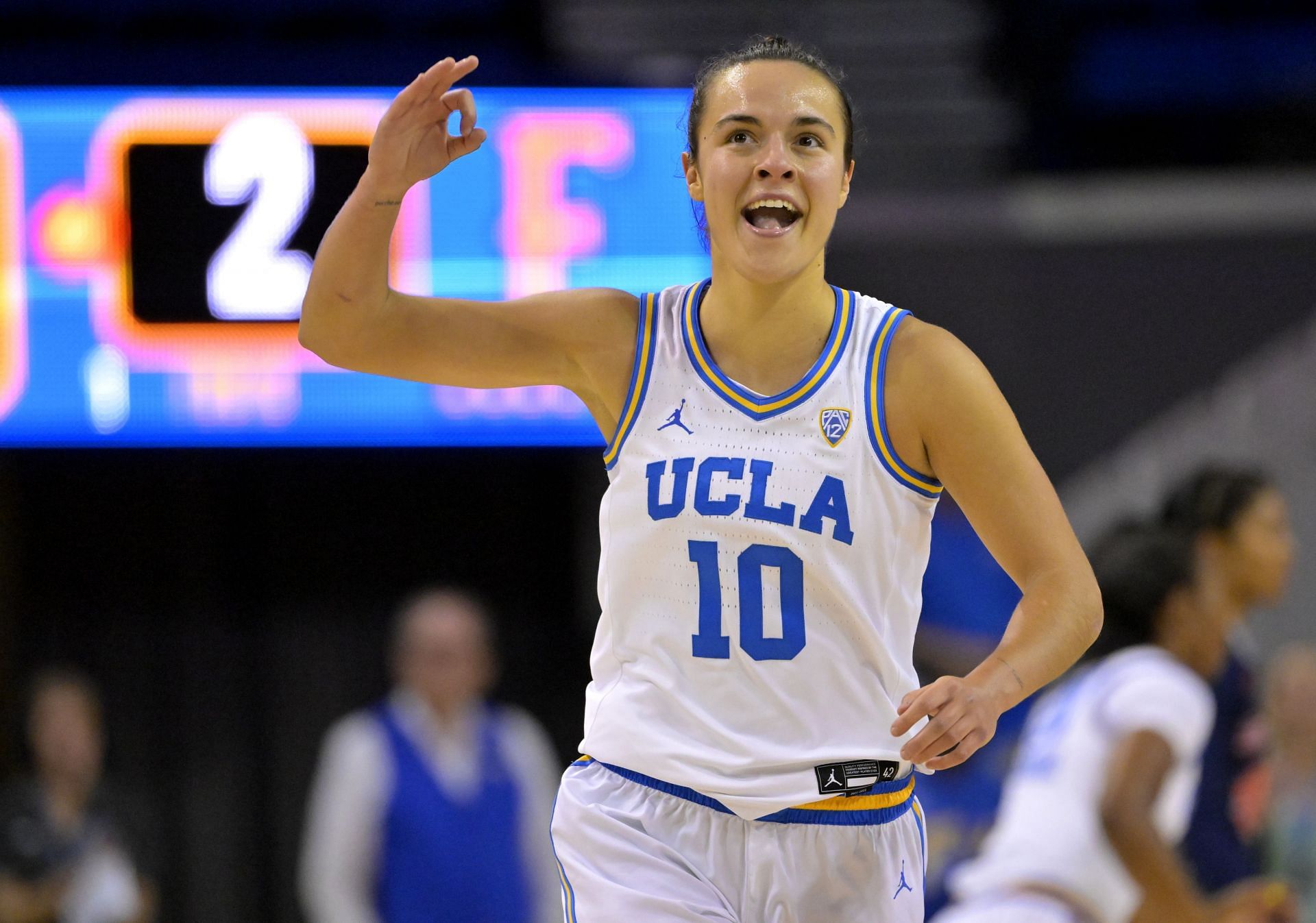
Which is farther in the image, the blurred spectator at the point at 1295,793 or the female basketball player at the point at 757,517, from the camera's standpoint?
the blurred spectator at the point at 1295,793

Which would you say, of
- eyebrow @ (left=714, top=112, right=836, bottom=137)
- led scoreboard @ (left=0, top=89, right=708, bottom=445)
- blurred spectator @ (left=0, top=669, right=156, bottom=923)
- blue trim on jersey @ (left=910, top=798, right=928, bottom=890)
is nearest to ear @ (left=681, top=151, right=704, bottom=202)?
eyebrow @ (left=714, top=112, right=836, bottom=137)

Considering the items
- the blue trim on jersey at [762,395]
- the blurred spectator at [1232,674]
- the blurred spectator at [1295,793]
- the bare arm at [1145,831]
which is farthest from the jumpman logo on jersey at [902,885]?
the blurred spectator at [1295,793]

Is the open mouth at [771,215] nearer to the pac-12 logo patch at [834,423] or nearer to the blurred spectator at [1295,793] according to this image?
the pac-12 logo patch at [834,423]

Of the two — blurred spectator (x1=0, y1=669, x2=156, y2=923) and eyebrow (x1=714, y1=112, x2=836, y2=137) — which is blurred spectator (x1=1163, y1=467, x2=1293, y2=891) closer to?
eyebrow (x1=714, y1=112, x2=836, y2=137)

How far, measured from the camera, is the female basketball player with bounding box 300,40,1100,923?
8.43ft

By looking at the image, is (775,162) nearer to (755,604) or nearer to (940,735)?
(755,604)

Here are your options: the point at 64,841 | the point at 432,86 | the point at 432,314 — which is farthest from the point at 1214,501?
the point at 64,841

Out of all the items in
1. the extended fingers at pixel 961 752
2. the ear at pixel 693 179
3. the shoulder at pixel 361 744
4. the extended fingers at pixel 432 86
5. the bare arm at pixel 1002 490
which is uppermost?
the extended fingers at pixel 432 86

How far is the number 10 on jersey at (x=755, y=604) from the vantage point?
257 centimetres

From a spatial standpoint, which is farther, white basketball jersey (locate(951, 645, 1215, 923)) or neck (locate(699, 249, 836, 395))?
white basketball jersey (locate(951, 645, 1215, 923))

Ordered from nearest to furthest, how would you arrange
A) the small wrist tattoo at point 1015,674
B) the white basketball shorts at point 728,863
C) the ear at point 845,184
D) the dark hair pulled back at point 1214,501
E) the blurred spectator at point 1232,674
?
the small wrist tattoo at point 1015,674 < the white basketball shorts at point 728,863 < the ear at point 845,184 < the blurred spectator at point 1232,674 < the dark hair pulled back at point 1214,501

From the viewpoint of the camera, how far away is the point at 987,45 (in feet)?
32.0

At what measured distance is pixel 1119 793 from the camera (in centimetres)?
454

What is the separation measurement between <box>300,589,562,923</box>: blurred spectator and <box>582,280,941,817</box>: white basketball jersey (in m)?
3.29
